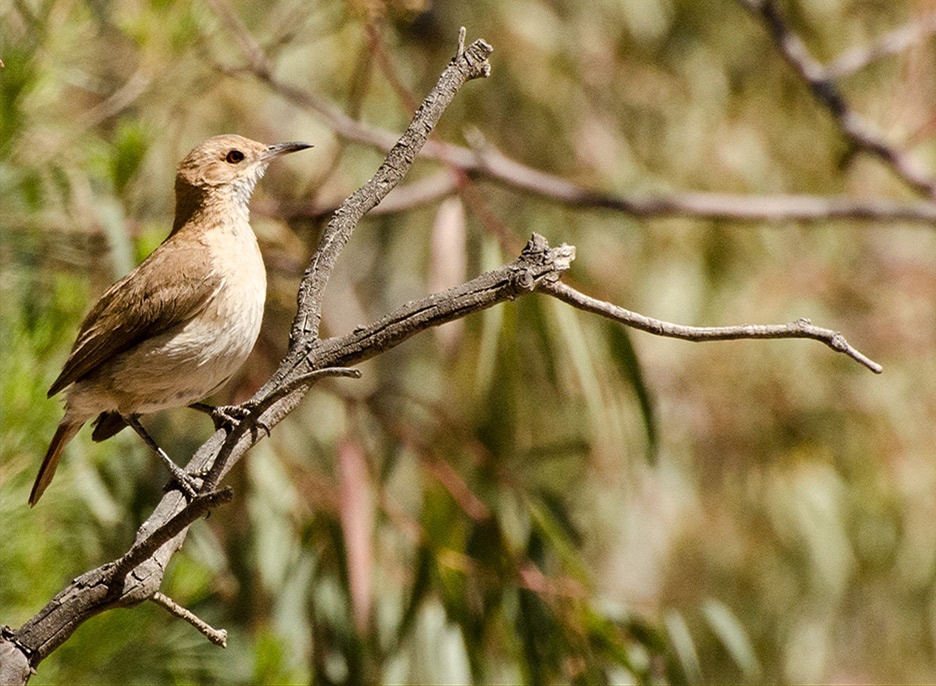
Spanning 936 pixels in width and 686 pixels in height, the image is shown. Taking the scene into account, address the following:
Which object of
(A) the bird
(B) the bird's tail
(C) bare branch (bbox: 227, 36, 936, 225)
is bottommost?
(B) the bird's tail

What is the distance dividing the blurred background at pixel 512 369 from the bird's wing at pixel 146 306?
0.74ft

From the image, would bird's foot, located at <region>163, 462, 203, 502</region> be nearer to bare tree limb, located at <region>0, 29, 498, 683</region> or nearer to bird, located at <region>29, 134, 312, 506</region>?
bare tree limb, located at <region>0, 29, 498, 683</region>

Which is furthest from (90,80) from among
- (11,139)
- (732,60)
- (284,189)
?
(732,60)

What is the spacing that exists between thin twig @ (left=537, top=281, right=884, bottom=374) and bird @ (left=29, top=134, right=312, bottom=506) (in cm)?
96

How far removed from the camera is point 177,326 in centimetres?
250

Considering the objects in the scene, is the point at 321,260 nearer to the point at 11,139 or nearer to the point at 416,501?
the point at 11,139

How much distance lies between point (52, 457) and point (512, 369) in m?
1.58

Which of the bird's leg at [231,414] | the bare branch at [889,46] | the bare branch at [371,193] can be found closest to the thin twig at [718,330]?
the bare branch at [371,193]

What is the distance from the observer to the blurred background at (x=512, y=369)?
3.45 m

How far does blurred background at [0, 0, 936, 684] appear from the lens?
345 centimetres

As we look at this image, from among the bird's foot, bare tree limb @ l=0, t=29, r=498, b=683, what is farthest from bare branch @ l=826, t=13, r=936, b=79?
the bird's foot

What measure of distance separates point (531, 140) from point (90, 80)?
285 centimetres

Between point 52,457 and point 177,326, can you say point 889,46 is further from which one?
point 52,457

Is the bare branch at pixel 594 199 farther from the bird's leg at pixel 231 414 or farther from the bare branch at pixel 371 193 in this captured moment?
the bare branch at pixel 371 193
